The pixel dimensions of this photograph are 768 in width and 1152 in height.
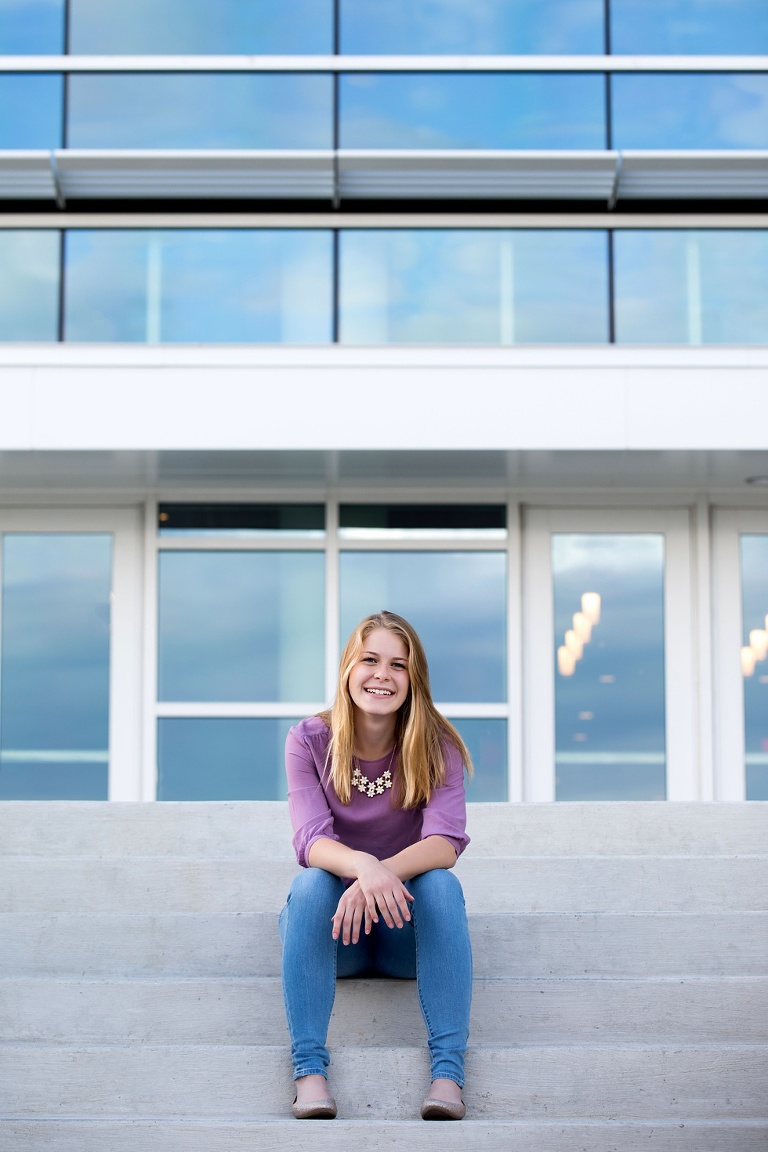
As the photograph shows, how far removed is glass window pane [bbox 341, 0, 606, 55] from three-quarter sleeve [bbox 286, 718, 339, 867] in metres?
5.41

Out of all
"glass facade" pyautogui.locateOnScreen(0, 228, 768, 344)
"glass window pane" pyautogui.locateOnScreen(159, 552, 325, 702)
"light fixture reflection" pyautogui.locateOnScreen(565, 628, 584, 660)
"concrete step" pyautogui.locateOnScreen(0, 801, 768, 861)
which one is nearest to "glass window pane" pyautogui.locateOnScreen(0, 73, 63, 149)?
"glass facade" pyautogui.locateOnScreen(0, 228, 768, 344)

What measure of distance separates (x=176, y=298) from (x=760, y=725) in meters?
4.28

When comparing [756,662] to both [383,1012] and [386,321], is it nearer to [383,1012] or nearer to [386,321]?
[386,321]

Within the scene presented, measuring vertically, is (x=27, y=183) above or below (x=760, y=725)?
above

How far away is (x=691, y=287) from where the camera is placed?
7395 millimetres

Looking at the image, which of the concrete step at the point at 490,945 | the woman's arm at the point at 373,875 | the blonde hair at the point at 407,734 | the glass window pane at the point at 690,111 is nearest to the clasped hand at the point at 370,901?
the woman's arm at the point at 373,875

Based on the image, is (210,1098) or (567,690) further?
(567,690)

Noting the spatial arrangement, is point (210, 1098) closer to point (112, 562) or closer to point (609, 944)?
point (609, 944)

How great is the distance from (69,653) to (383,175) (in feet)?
11.2

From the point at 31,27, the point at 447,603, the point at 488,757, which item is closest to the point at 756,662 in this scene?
the point at 488,757

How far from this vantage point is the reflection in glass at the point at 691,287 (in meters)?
7.29

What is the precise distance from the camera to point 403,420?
22.5ft

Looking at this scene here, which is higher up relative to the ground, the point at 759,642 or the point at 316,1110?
the point at 759,642

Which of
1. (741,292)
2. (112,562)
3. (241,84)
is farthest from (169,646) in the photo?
(741,292)
